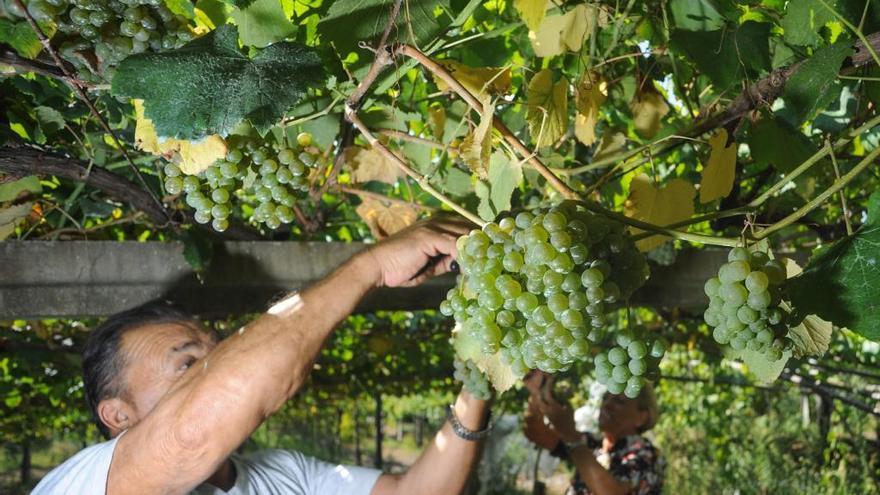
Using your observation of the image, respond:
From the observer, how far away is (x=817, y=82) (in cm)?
91

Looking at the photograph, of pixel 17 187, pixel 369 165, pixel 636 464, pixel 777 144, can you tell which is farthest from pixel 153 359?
pixel 636 464

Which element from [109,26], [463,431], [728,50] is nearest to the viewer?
[109,26]

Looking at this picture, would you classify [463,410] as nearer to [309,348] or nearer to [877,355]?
[309,348]

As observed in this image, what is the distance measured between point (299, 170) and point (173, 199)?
74 cm

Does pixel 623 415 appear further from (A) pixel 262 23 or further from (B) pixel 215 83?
(B) pixel 215 83

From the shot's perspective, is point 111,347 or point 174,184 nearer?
point 174,184

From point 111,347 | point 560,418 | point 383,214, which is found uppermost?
point 383,214

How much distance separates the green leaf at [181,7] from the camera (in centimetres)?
110

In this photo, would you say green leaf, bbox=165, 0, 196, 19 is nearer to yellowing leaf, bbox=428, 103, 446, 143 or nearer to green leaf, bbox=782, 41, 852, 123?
yellowing leaf, bbox=428, 103, 446, 143

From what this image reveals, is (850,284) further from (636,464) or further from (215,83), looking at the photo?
(636,464)

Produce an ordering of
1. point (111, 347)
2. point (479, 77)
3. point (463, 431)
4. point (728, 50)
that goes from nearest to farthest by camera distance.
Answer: point (479, 77) → point (728, 50) → point (111, 347) → point (463, 431)

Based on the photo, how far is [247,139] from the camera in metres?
1.07

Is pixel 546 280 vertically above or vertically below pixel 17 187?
above

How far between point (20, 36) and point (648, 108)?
125 cm
